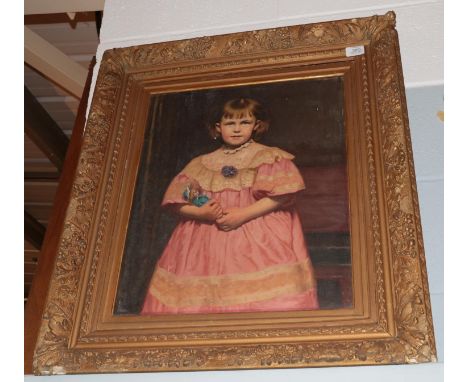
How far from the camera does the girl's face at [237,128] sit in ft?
4.99

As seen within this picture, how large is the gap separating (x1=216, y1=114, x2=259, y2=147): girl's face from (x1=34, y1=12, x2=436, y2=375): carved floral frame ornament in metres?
0.13

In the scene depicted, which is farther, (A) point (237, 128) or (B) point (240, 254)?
(A) point (237, 128)

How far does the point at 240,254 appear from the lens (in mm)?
1343

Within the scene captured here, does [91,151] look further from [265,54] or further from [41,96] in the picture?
[41,96]

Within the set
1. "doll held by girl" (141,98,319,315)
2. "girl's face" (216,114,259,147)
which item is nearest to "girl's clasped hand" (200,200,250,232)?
"doll held by girl" (141,98,319,315)

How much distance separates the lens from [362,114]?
146 cm

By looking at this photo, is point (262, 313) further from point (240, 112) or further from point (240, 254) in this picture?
point (240, 112)

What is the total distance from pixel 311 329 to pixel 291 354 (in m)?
0.07

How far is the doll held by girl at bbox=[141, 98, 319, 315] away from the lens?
4.21 ft

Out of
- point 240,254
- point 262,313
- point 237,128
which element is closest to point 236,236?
Result: point 240,254

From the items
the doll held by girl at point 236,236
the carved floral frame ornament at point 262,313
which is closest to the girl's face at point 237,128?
the doll held by girl at point 236,236

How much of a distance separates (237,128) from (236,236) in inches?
12.6

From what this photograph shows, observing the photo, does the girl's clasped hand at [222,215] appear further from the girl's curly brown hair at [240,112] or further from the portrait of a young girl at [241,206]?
the girl's curly brown hair at [240,112]
